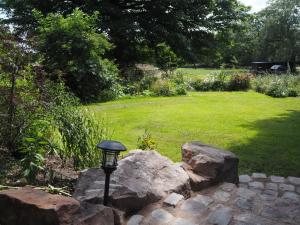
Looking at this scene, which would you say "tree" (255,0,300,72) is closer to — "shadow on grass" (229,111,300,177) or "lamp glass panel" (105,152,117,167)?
"shadow on grass" (229,111,300,177)

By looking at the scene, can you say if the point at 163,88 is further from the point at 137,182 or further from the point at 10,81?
the point at 137,182

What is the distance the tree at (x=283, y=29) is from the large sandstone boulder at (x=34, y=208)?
47638 mm

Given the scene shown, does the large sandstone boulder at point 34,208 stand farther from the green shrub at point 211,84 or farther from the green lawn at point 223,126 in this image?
the green shrub at point 211,84

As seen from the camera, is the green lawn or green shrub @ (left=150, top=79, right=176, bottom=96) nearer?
the green lawn

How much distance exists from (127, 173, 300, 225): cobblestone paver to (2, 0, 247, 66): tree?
15.5 metres

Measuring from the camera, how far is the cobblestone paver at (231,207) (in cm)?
348

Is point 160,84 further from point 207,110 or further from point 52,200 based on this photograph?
point 52,200

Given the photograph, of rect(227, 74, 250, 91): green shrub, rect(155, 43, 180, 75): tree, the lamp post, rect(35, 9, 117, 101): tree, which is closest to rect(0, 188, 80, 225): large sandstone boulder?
the lamp post

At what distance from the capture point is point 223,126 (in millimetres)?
8578

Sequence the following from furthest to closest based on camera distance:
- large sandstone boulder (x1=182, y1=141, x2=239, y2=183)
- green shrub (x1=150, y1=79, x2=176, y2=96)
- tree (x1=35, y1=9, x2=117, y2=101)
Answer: green shrub (x1=150, y1=79, x2=176, y2=96) < tree (x1=35, y1=9, x2=117, y2=101) < large sandstone boulder (x1=182, y1=141, x2=239, y2=183)

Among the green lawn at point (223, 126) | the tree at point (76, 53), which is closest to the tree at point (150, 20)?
the tree at point (76, 53)

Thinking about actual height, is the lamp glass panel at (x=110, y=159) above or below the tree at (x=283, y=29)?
below

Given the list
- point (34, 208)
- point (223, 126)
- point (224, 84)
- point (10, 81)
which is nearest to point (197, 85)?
point (224, 84)

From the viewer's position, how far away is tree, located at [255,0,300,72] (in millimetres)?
46250
